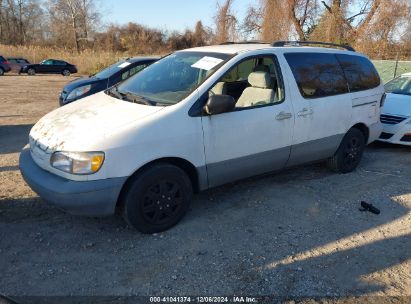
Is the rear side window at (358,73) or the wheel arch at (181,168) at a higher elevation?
the rear side window at (358,73)

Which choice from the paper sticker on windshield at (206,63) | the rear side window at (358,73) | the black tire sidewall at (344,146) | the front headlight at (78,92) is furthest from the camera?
the front headlight at (78,92)

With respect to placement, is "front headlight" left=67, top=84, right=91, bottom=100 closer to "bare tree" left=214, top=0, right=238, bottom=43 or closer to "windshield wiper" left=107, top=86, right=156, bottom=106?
"windshield wiper" left=107, top=86, right=156, bottom=106

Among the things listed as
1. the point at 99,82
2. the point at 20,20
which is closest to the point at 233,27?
the point at 99,82

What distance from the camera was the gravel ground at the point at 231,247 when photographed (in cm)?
300

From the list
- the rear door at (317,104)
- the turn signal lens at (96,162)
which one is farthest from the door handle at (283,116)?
the turn signal lens at (96,162)

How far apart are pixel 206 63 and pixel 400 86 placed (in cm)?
555

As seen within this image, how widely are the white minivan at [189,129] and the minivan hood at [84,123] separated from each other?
1cm

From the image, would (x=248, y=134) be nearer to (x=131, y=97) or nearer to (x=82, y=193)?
(x=131, y=97)

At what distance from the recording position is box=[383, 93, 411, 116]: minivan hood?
689cm

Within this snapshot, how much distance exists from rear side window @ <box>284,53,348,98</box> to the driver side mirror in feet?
4.11

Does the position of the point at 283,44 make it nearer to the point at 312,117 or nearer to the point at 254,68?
the point at 254,68

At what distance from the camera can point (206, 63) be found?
13.7 ft

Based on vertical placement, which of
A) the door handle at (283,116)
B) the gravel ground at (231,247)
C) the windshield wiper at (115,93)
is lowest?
the gravel ground at (231,247)

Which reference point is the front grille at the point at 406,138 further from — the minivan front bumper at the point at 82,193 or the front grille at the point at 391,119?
the minivan front bumper at the point at 82,193
